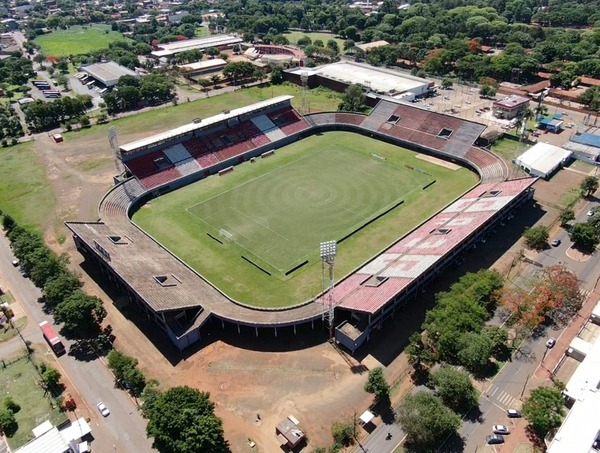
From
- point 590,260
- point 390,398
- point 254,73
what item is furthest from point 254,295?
point 254,73

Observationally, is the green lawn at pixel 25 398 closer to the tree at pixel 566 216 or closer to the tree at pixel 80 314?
the tree at pixel 80 314

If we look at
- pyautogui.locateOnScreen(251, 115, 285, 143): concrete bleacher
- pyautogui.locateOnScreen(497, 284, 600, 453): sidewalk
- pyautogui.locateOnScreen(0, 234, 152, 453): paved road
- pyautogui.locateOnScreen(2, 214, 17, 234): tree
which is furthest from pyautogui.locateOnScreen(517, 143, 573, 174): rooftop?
pyautogui.locateOnScreen(2, 214, 17, 234): tree

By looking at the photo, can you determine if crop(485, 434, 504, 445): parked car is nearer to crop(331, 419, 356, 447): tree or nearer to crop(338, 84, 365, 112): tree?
crop(331, 419, 356, 447): tree

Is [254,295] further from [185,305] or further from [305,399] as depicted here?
[305,399]

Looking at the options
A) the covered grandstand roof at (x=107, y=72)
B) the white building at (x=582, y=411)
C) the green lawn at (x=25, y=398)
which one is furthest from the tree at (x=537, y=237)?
the covered grandstand roof at (x=107, y=72)

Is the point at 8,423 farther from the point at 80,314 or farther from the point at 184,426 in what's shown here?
the point at 184,426
